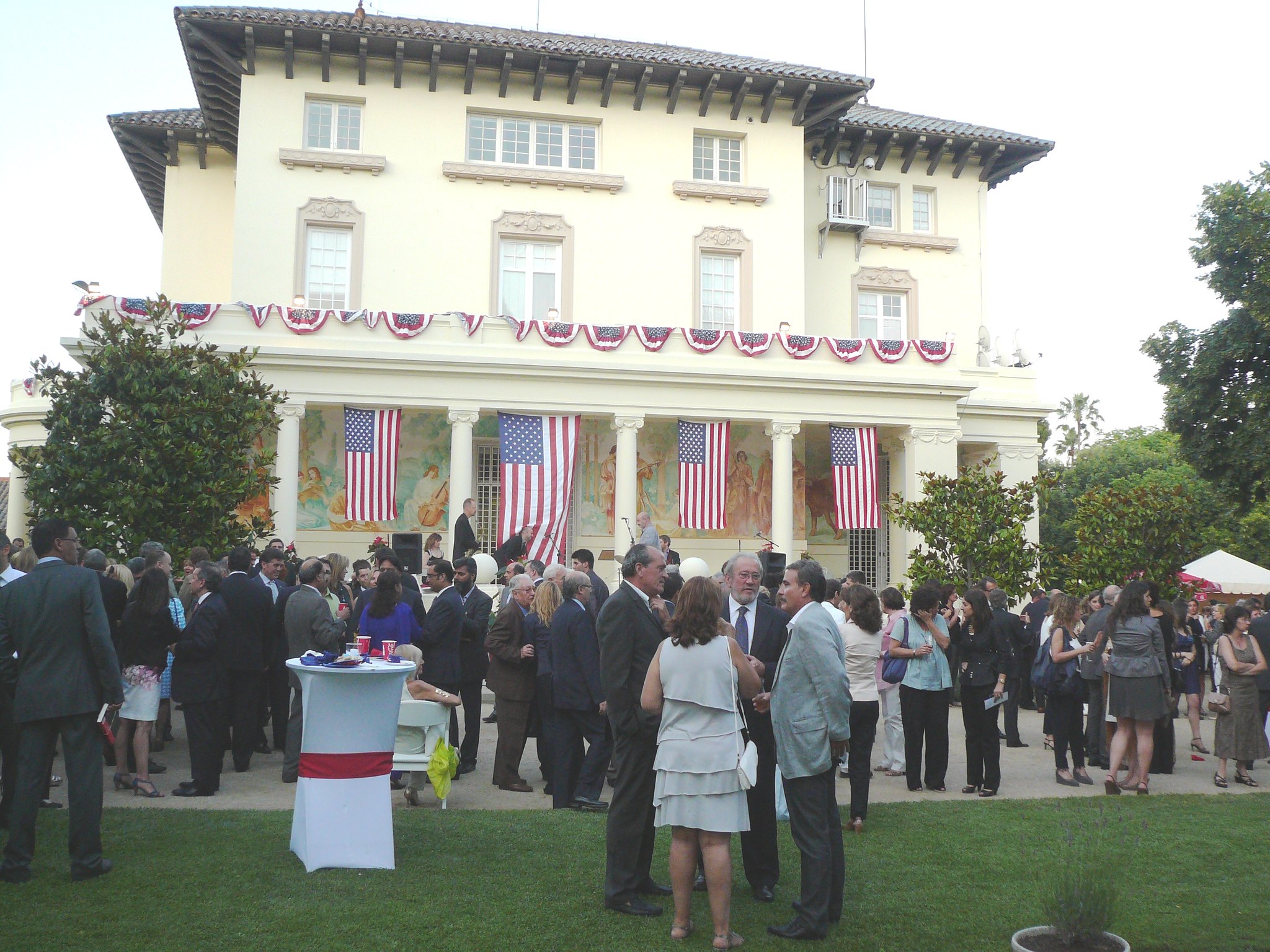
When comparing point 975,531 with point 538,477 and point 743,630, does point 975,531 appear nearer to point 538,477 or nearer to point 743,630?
point 538,477

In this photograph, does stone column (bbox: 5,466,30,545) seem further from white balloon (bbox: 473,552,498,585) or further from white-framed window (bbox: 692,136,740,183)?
white-framed window (bbox: 692,136,740,183)

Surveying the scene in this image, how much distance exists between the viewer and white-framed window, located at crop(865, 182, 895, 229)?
30375mm

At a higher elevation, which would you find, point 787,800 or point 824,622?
point 824,622

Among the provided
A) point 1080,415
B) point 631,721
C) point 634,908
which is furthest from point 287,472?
point 1080,415

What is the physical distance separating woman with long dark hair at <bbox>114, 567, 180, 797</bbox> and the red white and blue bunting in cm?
1323

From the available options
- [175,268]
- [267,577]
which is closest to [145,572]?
[267,577]

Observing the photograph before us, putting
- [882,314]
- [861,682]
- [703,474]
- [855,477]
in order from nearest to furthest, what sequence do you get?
[861,682] < [703,474] < [855,477] < [882,314]

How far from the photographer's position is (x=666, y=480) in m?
26.2

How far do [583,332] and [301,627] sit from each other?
14.9 metres

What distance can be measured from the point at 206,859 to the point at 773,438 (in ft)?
61.7

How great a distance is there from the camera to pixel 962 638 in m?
10.3

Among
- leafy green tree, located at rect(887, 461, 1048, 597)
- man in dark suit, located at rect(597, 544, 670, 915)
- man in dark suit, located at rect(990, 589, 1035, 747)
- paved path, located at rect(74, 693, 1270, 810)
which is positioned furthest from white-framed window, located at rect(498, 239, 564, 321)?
man in dark suit, located at rect(597, 544, 670, 915)

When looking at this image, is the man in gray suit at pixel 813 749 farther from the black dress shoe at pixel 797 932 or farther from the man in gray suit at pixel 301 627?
the man in gray suit at pixel 301 627

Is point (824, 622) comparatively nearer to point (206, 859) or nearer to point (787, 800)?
point (787, 800)
